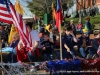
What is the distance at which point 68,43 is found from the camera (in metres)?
10.1

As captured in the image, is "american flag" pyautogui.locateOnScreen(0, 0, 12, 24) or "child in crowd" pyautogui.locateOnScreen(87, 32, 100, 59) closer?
"american flag" pyautogui.locateOnScreen(0, 0, 12, 24)

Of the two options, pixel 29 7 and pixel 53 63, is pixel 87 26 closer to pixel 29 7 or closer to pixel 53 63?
pixel 53 63

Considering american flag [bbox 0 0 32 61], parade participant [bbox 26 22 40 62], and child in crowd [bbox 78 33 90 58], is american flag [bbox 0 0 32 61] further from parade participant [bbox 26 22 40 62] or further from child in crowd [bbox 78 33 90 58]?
child in crowd [bbox 78 33 90 58]

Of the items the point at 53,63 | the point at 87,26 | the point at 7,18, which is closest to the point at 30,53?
the point at 7,18

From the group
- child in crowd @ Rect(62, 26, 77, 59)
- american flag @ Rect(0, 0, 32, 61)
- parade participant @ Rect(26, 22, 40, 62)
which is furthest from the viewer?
child in crowd @ Rect(62, 26, 77, 59)

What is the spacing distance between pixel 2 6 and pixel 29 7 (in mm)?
49701

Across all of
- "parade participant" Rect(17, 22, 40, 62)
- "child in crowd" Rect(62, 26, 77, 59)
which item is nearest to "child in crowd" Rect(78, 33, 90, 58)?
"child in crowd" Rect(62, 26, 77, 59)

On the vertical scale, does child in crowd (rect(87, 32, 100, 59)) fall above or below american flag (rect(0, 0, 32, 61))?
below

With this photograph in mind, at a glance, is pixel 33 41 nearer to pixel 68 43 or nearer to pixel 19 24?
pixel 19 24

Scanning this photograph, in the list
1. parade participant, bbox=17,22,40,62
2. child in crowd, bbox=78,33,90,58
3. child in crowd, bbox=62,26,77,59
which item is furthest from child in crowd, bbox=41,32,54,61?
child in crowd, bbox=78,33,90,58

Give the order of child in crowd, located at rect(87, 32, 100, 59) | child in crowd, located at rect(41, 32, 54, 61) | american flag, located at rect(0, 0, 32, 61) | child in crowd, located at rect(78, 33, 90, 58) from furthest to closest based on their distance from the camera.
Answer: child in crowd, located at rect(78, 33, 90, 58)
child in crowd, located at rect(87, 32, 100, 59)
child in crowd, located at rect(41, 32, 54, 61)
american flag, located at rect(0, 0, 32, 61)

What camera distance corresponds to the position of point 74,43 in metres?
10.4

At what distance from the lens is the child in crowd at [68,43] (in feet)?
32.5

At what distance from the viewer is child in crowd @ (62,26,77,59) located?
9.90 m
